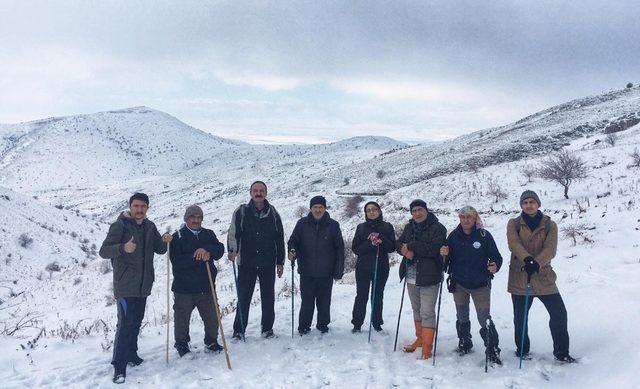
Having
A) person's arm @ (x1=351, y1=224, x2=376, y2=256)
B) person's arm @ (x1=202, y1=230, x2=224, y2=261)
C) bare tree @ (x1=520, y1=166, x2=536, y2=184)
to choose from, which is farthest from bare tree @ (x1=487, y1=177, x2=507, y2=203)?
person's arm @ (x1=202, y1=230, x2=224, y2=261)

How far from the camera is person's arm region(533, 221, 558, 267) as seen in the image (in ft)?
19.1

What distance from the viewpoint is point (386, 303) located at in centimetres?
1052

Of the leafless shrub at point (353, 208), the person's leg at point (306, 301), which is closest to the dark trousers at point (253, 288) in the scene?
the person's leg at point (306, 301)

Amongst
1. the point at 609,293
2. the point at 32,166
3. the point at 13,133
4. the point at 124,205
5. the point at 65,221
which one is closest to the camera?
the point at 609,293

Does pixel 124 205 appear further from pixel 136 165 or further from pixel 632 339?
pixel 632 339

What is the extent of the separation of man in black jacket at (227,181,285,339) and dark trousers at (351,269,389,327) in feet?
5.10

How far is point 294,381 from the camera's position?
6031 mm

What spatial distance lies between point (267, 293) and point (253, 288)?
29cm

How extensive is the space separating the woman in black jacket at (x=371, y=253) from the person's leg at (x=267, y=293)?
5.21 feet

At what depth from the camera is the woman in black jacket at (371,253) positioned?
7616mm

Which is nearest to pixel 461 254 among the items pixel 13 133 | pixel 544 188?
pixel 544 188

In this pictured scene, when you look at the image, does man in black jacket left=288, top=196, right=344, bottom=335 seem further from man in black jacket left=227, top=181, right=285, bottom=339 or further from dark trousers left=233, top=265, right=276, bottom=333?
dark trousers left=233, top=265, right=276, bottom=333

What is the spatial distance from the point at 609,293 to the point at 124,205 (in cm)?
6292

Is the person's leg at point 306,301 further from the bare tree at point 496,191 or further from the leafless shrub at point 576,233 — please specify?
the bare tree at point 496,191
